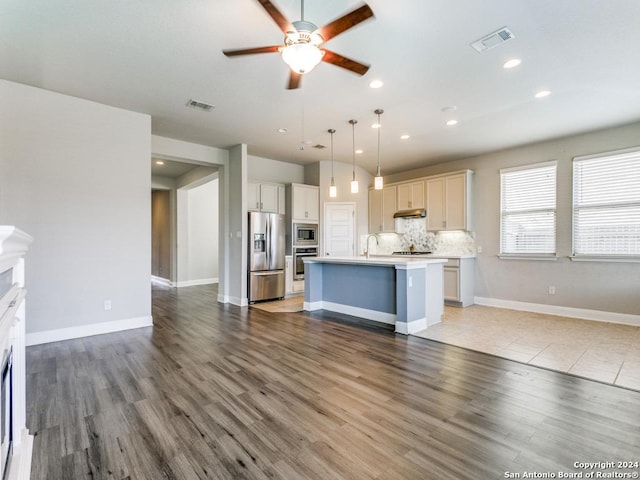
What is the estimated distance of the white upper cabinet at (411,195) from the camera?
6.84 meters

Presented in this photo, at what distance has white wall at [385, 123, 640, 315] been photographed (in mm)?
4754

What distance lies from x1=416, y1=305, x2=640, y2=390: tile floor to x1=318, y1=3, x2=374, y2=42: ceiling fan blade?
3.35 meters

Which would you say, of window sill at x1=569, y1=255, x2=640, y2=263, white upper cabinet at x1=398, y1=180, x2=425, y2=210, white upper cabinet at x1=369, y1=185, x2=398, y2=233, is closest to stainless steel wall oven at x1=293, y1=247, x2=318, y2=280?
white upper cabinet at x1=369, y1=185, x2=398, y2=233

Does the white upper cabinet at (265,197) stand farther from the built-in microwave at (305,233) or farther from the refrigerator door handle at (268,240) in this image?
the built-in microwave at (305,233)

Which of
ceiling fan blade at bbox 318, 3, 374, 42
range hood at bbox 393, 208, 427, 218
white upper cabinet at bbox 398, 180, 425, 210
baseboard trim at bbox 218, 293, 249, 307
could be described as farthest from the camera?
white upper cabinet at bbox 398, 180, 425, 210

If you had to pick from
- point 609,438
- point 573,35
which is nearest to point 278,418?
point 609,438

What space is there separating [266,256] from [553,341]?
469 cm

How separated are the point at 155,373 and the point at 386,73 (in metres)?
3.76

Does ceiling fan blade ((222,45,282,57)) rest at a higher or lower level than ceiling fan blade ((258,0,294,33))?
lower

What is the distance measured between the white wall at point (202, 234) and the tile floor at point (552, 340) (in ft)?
22.1

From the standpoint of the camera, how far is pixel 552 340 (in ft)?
12.7

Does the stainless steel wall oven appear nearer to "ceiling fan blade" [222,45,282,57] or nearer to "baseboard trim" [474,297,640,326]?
"baseboard trim" [474,297,640,326]

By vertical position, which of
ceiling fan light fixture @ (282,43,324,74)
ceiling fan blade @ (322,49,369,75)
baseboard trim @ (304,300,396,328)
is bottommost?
baseboard trim @ (304,300,396,328)

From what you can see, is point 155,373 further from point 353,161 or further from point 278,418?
point 353,161
